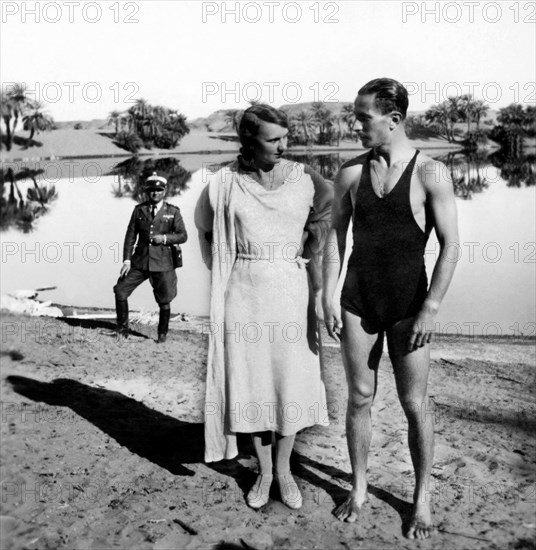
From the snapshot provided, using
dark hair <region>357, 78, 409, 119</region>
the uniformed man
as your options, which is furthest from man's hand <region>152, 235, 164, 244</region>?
dark hair <region>357, 78, 409, 119</region>

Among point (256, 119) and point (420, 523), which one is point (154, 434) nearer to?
point (420, 523)

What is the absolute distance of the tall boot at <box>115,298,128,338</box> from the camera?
7.74 m

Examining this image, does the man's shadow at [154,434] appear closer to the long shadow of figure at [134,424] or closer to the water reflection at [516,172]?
the long shadow of figure at [134,424]

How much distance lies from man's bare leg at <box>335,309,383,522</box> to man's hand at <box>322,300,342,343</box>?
43mm

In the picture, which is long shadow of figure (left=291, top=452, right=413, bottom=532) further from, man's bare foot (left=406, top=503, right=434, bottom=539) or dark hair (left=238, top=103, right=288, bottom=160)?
dark hair (left=238, top=103, right=288, bottom=160)

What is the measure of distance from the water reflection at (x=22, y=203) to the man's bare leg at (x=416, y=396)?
15856mm

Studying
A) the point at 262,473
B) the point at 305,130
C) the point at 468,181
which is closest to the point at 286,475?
the point at 262,473

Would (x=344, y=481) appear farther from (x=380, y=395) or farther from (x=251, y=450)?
(x=380, y=395)

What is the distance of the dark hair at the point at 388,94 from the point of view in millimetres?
3049

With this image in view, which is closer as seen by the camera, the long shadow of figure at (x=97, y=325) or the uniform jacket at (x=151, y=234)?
the uniform jacket at (x=151, y=234)

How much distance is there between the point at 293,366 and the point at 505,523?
128 cm

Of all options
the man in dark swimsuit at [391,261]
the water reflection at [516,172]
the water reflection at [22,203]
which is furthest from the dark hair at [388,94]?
the water reflection at [516,172]

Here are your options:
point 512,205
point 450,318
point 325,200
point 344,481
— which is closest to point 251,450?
point 344,481

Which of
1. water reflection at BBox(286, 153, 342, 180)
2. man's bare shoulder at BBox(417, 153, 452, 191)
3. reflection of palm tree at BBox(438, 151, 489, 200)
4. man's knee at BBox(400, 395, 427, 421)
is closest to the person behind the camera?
man's bare shoulder at BBox(417, 153, 452, 191)
